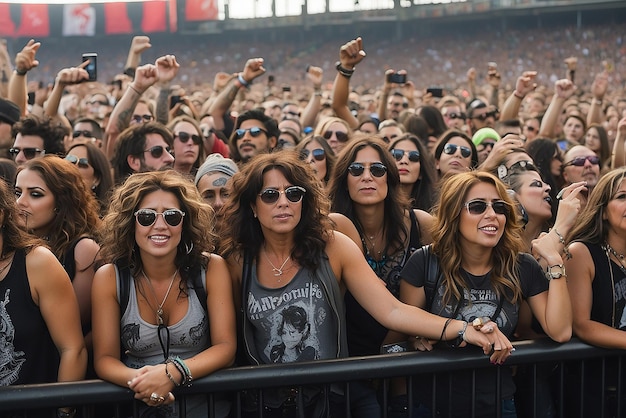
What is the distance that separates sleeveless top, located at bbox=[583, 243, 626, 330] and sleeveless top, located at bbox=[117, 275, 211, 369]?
5.54ft

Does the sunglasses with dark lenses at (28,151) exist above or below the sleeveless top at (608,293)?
above

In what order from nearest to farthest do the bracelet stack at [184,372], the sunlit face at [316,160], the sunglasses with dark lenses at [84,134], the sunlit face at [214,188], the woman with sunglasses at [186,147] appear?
the bracelet stack at [184,372] < the sunlit face at [214,188] < the sunlit face at [316,160] < the woman with sunglasses at [186,147] < the sunglasses with dark lenses at [84,134]

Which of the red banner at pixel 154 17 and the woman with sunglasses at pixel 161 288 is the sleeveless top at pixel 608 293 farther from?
the red banner at pixel 154 17

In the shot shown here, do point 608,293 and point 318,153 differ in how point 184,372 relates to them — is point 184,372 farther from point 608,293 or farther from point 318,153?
point 318,153

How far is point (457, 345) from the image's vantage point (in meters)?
3.21

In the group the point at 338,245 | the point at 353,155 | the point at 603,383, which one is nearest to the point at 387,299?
the point at 338,245

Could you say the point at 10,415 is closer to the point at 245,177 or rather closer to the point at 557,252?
the point at 245,177

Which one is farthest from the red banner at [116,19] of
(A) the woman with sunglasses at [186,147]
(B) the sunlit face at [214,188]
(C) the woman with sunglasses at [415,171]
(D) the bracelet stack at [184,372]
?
(D) the bracelet stack at [184,372]

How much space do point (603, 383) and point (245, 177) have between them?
171 centimetres

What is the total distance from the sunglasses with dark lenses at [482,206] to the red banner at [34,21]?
47743 mm

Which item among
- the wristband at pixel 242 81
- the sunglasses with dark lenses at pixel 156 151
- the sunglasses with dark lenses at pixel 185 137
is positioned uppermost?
the wristband at pixel 242 81

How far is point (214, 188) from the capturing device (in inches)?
185

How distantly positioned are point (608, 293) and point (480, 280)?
567 millimetres

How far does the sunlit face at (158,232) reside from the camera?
128 inches
